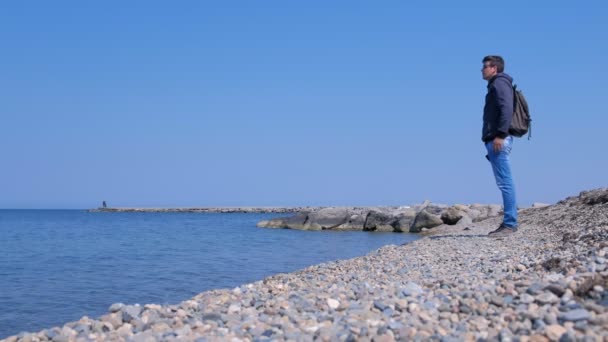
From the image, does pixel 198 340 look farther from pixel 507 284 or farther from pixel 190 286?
pixel 190 286

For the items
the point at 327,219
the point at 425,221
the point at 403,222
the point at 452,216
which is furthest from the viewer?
the point at 327,219

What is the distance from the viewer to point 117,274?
37.1ft

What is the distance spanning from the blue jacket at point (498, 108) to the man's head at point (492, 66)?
100 mm

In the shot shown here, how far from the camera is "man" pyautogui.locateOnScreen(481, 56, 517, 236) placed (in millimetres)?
7828

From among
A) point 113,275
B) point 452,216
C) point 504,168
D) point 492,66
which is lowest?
point 113,275

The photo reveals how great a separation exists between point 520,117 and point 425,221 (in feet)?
60.6

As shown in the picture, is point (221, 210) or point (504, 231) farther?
point (221, 210)

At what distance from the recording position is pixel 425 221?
26.1 m

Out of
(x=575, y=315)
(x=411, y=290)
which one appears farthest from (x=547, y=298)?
(x=411, y=290)

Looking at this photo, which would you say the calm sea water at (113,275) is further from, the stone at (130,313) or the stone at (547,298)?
the stone at (547,298)

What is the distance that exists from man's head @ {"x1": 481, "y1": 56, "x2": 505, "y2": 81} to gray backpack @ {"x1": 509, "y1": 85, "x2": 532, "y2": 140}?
0.35 metres

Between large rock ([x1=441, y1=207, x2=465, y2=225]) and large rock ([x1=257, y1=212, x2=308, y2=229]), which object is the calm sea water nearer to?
large rock ([x1=441, y1=207, x2=465, y2=225])

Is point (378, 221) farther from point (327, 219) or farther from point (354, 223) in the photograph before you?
point (327, 219)

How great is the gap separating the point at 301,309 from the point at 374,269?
2.84 metres
